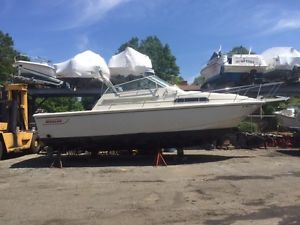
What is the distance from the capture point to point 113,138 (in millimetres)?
14234

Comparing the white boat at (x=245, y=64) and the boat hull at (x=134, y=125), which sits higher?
the white boat at (x=245, y=64)

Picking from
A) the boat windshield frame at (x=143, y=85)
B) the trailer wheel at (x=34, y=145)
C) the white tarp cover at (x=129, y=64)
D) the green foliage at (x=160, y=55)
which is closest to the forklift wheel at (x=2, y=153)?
the trailer wheel at (x=34, y=145)

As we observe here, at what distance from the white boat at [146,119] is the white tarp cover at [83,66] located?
7.71 m

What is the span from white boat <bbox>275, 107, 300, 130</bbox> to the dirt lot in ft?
13.9

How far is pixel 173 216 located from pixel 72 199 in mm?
2209

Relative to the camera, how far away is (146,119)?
13852mm

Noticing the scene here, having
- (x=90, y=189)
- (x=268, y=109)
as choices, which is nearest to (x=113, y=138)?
(x=90, y=189)

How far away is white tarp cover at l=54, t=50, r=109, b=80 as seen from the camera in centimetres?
2211

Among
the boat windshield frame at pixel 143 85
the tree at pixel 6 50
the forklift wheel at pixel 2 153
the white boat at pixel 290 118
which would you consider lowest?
the forklift wheel at pixel 2 153

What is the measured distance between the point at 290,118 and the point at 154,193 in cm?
1105

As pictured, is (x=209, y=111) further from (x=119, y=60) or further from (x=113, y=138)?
(x=119, y=60)

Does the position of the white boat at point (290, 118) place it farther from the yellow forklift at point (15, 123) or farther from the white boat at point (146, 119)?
the yellow forklift at point (15, 123)

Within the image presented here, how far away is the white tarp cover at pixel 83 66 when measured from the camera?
2211cm

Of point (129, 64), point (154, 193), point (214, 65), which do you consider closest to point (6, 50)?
point (129, 64)
